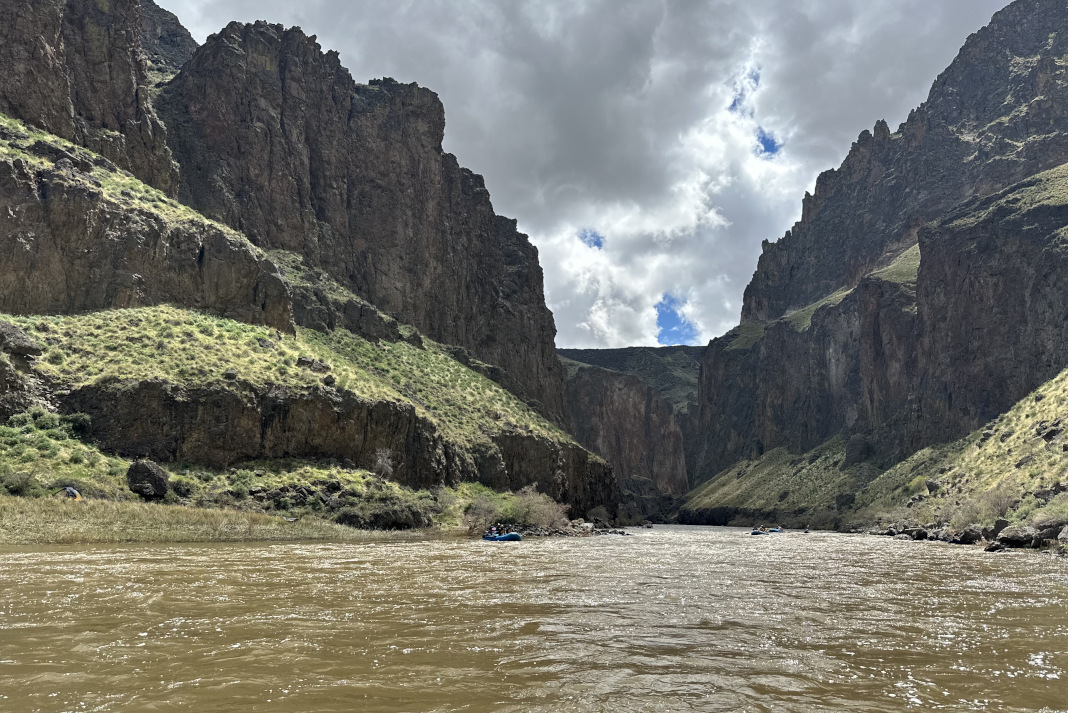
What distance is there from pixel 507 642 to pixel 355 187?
11275cm

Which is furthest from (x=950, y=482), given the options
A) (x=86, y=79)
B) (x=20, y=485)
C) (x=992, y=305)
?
(x=86, y=79)

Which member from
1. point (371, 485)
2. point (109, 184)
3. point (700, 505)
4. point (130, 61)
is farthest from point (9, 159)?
point (700, 505)

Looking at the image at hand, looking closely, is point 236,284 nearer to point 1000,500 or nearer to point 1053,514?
point 1053,514

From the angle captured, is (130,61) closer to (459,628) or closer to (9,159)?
(9,159)

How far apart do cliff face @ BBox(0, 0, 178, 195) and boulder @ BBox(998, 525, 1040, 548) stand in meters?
84.4

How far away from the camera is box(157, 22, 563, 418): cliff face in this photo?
9606 cm

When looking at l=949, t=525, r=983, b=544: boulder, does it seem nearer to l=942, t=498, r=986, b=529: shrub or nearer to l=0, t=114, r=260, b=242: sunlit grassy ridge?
l=942, t=498, r=986, b=529: shrub

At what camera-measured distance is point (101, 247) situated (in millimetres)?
62812

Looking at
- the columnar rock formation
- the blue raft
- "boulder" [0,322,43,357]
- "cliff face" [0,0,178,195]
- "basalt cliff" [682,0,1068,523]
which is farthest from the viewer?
the columnar rock formation

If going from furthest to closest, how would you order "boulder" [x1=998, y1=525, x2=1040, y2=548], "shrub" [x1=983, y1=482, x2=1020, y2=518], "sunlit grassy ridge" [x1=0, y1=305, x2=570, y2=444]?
"shrub" [x1=983, y1=482, x2=1020, y2=518]
"sunlit grassy ridge" [x1=0, y1=305, x2=570, y2=444]
"boulder" [x1=998, y1=525, x2=1040, y2=548]

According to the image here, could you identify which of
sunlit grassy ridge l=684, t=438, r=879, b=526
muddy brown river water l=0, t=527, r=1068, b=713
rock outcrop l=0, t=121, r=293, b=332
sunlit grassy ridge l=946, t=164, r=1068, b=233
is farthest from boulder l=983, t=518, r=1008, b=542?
sunlit grassy ridge l=946, t=164, r=1068, b=233

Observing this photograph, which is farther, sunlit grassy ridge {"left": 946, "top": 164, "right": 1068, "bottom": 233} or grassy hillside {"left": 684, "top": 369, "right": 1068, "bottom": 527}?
sunlit grassy ridge {"left": 946, "top": 164, "right": 1068, "bottom": 233}

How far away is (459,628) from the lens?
44.4 feet

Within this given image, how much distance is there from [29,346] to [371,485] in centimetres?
2745
